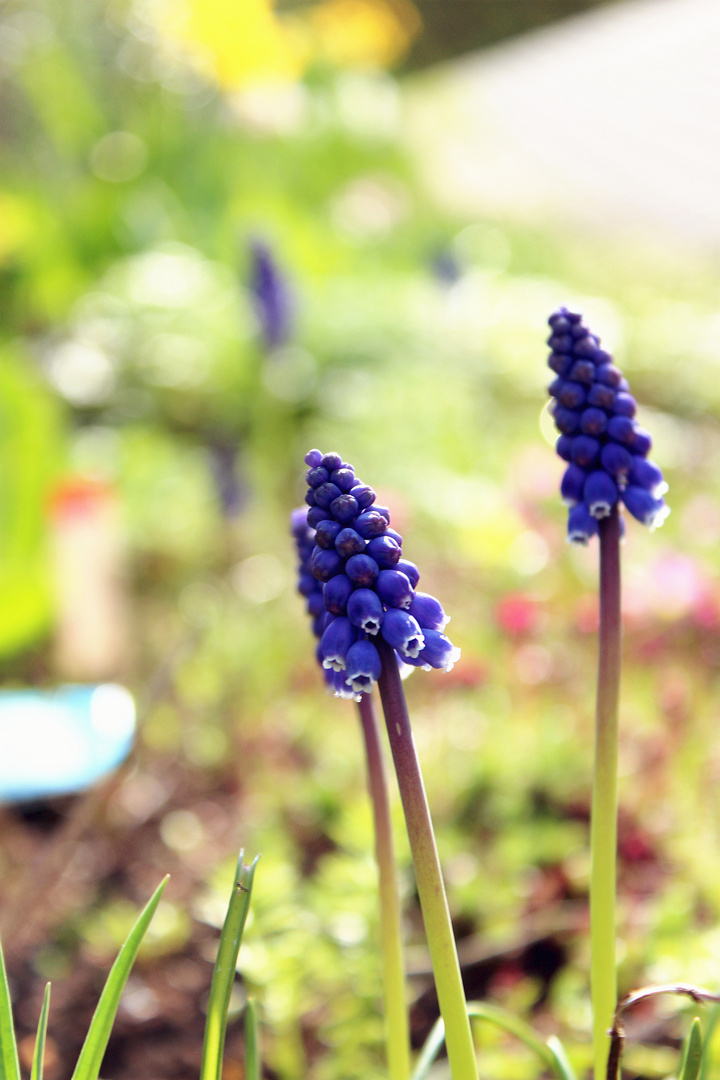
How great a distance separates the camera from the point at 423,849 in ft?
2.28

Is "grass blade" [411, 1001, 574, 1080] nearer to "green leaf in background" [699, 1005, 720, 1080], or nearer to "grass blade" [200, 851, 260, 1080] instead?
"green leaf in background" [699, 1005, 720, 1080]

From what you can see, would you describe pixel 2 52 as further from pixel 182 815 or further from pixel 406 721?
pixel 406 721

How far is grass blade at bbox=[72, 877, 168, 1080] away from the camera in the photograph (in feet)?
2.35

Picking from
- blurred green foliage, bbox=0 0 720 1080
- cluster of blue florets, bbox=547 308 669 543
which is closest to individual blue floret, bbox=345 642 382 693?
cluster of blue florets, bbox=547 308 669 543

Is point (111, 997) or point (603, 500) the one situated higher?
point (603, 500)

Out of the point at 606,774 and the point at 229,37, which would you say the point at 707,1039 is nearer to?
the point at 606,774

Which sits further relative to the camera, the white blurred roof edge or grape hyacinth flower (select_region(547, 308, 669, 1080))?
the white blurred roof edge

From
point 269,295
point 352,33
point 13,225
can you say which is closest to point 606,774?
point 269,295

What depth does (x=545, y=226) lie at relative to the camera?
309 inches

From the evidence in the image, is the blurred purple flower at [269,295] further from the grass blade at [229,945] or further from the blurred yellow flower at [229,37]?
the blurred yellow flower at [229,37]

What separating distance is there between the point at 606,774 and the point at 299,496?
8.59ft

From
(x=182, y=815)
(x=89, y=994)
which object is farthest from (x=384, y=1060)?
(x=182, y=815)

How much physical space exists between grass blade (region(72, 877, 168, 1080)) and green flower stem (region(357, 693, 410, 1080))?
8.3 inches

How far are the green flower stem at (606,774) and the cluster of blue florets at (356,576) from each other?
0.18 meters
